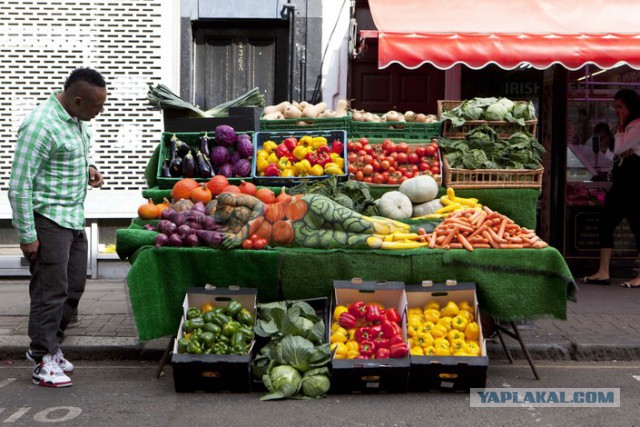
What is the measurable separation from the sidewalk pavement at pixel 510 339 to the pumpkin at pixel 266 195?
53.7 inches

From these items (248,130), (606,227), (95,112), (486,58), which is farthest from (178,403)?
(606,227)

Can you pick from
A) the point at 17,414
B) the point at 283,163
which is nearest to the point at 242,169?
the point at 283,163

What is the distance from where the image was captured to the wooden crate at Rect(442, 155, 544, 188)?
6.88 meters

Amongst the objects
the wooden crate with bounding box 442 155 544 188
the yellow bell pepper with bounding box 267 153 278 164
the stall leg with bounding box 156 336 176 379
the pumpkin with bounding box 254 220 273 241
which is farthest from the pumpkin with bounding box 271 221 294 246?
the wooden crate with bounding box 442 155 544 188

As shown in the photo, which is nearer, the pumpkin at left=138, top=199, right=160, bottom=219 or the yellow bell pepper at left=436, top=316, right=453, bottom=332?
the yellow bell pepper at left=436, top=316, right=453, bottom=332

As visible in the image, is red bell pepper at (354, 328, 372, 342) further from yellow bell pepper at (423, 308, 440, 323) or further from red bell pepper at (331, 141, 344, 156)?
red bell pepper at (331, 141, 344, 156)

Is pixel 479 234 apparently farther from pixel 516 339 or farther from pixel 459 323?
pixel 516 339

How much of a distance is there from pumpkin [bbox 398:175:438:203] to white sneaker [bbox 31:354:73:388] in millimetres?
3179

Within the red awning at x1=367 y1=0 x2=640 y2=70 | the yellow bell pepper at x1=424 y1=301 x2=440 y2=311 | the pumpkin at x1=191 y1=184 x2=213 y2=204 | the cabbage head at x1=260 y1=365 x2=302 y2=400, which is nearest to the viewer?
the cabbage head at x1=260 y1=365 x2=302 y2=400

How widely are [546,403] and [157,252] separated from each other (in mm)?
2921

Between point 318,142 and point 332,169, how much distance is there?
17.5 inches

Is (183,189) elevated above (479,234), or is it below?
above

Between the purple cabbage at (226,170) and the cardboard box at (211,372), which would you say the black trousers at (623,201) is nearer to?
the purple cabbage at (226,170)

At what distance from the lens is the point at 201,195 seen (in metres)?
6.54
